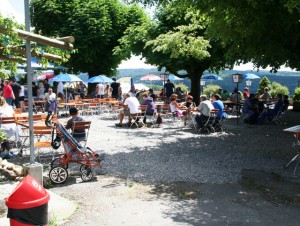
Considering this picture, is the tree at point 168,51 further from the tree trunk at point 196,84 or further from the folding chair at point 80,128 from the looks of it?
the folding chair at point 80,128

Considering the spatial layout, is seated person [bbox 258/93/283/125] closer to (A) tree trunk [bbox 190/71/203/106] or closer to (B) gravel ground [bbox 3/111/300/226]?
(B) gravel ground [bbox 3/111/300/226]

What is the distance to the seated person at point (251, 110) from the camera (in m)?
17.2

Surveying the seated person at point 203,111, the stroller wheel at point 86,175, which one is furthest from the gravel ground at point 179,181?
the seated person at point 203,111

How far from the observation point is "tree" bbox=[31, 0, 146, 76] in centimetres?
2908

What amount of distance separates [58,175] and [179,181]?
2369 mm

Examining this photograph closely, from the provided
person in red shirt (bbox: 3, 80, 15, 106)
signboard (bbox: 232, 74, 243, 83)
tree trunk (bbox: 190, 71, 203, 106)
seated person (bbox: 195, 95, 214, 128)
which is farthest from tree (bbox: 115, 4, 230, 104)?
person in red shirt (bbox: 3, 80, 15, 106)

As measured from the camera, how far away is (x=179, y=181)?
797cm

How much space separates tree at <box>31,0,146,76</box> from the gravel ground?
54.9ft

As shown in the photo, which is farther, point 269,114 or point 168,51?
point 168,51

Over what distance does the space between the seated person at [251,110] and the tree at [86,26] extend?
45.0 feet

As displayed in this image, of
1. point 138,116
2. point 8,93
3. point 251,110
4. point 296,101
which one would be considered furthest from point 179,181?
point 296,101

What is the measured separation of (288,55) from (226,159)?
426 centimetres

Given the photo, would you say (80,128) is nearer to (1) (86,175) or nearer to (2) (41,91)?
(1) (86,175)

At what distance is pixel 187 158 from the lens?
10039mm
